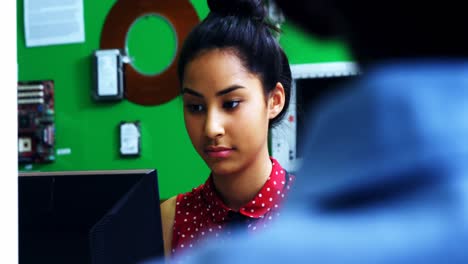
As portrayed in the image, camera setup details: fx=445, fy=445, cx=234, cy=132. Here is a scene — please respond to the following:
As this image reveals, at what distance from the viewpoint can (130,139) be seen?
4.18ft

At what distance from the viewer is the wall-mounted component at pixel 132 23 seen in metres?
1.17

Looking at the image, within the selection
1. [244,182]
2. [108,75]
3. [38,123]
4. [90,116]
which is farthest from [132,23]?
[244,182]

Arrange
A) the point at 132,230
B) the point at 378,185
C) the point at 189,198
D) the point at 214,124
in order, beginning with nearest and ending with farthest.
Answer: the point at 378,185, the point at 132,230, the point at 214,124, the point at 189,198

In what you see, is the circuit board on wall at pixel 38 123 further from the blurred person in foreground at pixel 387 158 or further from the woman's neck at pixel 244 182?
the blurred person in foreground at pixel 387 158

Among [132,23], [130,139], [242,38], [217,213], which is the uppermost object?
[132,23]

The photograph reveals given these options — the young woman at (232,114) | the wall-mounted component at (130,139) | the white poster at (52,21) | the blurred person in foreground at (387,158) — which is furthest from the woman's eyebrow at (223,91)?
the white poster at (52,21)

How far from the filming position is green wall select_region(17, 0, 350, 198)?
1.22m

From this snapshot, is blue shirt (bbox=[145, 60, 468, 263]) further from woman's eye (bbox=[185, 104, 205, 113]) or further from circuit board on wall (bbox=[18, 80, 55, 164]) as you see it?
circuit board on wall (bbox=[18, 80, 55, 164])

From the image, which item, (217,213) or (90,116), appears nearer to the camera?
(217,213)

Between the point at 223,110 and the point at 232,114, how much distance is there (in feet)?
0.05

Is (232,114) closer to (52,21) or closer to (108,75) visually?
(108,75)

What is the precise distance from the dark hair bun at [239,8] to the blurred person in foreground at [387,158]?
44cm

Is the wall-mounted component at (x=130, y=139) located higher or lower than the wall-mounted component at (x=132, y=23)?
lower
